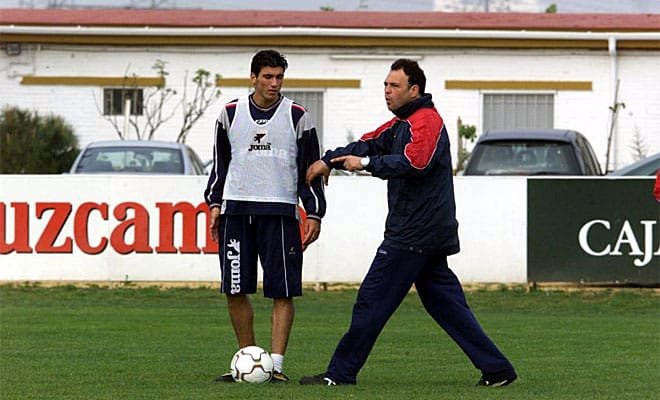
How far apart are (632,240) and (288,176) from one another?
10.2 meters

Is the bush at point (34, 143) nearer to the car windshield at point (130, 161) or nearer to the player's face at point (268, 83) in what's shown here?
the car windshield at point (130, 161)

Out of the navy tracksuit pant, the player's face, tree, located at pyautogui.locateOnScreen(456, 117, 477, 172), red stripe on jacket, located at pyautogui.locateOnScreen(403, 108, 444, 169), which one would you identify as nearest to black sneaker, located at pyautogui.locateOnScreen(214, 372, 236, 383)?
the navy tracksuit pant

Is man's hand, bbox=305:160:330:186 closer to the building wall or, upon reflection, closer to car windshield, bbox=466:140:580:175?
car windshield, bbox=466:140:580:175

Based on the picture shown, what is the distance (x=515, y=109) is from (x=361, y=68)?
327 centimetres

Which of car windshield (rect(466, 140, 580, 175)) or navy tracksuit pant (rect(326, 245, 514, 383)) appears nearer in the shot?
navy tracksuit pant (rect(326, 245, 514, 383))

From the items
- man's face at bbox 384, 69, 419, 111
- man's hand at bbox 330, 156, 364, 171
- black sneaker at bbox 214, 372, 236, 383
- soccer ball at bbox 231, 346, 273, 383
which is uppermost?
man's face at bbox 384, 69, 419, 111

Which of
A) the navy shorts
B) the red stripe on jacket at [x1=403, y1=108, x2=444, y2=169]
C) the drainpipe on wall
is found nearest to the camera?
the red stripe on jacket at [x1=403, y1=108, x2=444, y2=169]

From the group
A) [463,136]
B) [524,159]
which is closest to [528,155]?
[524,159]

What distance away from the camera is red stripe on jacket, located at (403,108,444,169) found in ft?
28.8

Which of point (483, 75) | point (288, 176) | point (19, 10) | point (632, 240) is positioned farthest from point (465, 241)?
point (19, 10)

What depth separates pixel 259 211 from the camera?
927 centimetres

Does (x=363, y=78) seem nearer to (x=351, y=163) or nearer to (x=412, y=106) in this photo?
(x=412, y=106)

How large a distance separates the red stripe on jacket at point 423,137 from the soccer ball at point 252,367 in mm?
1538

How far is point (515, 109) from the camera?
103ft
